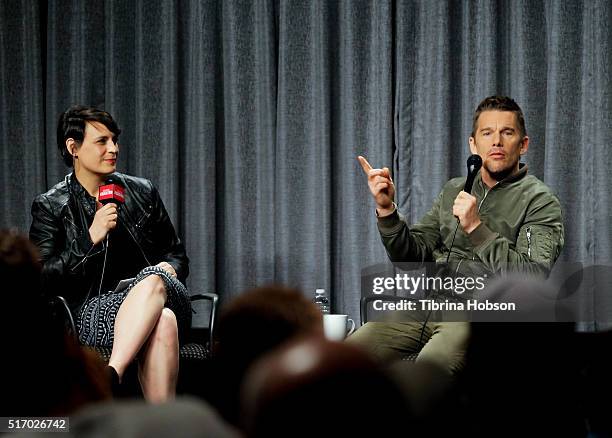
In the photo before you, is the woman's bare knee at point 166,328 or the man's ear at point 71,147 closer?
the woman's bare knee at point 166,328

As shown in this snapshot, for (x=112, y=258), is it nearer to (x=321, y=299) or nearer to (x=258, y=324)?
(x=321, y=299)

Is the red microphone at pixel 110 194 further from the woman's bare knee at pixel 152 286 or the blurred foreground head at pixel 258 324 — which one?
the blurred foreground head at pixel 258 324

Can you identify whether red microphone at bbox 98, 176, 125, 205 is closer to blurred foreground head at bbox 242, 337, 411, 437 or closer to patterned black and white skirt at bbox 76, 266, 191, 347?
patterned black and white skirt at bbox 76, 266, 191, 347

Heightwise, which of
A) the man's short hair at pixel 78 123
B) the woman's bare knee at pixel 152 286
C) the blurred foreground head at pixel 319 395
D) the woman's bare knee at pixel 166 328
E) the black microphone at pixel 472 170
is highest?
the man's short hair at pixel 78 123

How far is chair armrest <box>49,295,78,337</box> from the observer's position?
2.62 m

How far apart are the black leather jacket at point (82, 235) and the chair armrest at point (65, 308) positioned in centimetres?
7

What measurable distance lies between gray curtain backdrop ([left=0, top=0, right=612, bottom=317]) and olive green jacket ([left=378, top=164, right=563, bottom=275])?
21.9 inches

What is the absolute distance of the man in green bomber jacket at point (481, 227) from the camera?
240 cm

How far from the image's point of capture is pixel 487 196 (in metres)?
2.63

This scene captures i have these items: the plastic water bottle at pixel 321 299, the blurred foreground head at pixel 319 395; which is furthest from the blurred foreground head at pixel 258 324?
the plastic water bottle at pixel 321 299

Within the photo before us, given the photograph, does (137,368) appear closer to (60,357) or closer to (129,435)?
(60,357)

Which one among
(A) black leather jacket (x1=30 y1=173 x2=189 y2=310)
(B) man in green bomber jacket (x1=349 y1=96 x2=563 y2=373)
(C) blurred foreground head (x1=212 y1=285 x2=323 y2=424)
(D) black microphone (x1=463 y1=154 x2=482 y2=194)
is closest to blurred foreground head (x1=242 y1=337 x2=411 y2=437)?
(C) blurred foreground head (x1=212 y1=285 x2=323 y2=424)

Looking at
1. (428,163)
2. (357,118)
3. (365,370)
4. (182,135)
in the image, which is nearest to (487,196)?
(428,163)

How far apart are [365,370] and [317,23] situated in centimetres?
303
